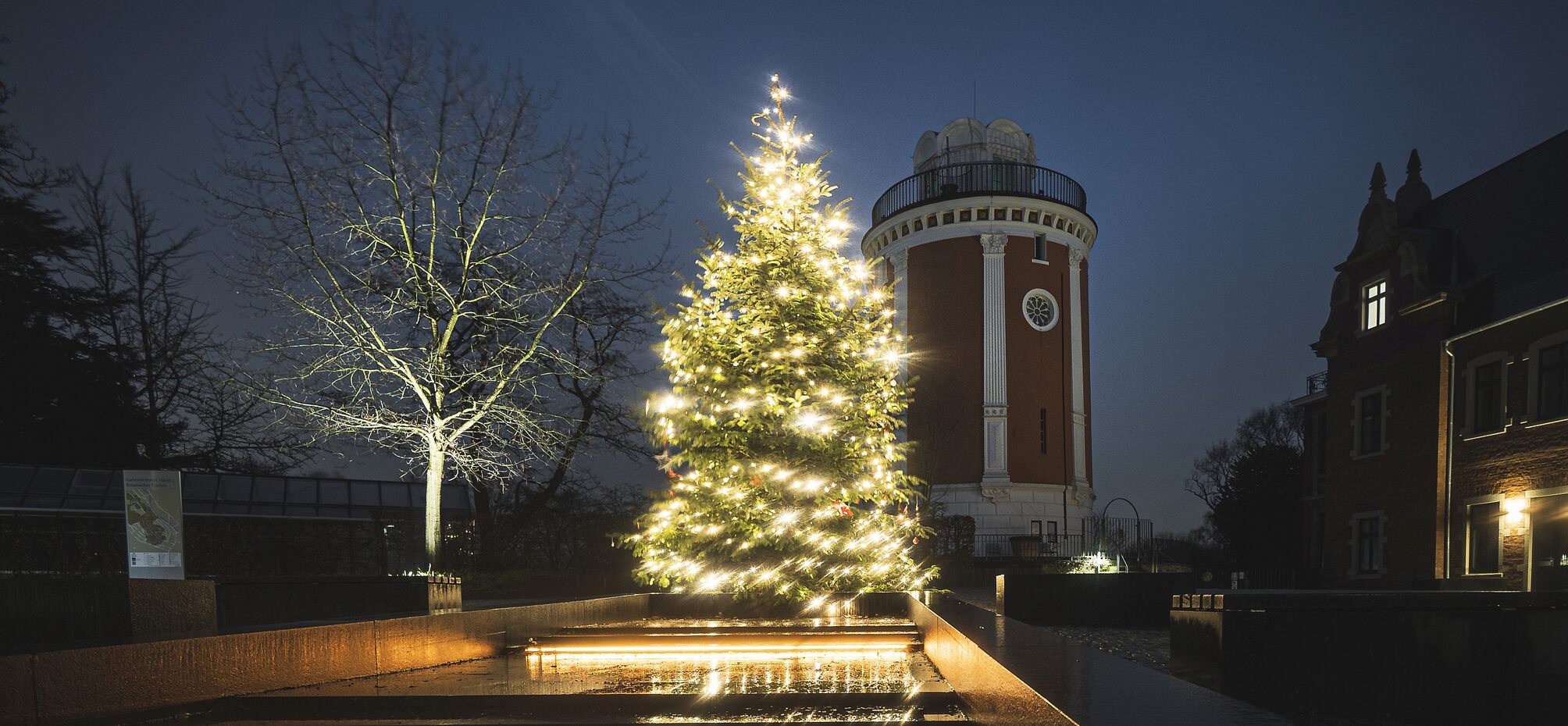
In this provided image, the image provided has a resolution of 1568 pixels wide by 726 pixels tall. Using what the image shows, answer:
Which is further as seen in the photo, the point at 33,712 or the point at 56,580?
the point at 56,580

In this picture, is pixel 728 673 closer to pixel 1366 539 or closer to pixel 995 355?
pixel 1366 539

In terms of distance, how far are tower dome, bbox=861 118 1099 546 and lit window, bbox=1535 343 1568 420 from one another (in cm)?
1882

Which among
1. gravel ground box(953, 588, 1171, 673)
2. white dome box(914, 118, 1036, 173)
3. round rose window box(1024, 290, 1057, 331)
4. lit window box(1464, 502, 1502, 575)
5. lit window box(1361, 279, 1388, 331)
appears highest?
white dome box(914, 118, 1036, 173)

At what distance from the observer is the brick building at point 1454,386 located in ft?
57.8

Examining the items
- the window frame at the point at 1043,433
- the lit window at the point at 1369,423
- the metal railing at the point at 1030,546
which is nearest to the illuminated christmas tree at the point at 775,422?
the lit window at the point at 1369,423

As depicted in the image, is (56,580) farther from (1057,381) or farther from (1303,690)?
(1057,381)

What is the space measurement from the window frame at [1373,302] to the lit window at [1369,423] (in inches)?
70.2

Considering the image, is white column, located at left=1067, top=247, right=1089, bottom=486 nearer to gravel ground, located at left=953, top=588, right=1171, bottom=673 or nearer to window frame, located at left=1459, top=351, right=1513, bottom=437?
window frame, located at left=1459, top=351, right=1513, bottom=437

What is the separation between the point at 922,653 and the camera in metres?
8.79

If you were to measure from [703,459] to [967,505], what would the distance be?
24.8 meters

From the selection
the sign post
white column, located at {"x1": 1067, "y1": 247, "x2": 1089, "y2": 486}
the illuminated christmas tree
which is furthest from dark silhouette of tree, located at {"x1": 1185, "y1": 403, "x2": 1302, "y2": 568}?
the sign post

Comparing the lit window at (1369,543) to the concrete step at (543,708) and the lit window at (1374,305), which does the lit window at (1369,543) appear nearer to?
the lit window at (1374,305)

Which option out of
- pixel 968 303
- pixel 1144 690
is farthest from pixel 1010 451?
pixel 1144 690

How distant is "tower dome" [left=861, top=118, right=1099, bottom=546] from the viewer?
3541cm
